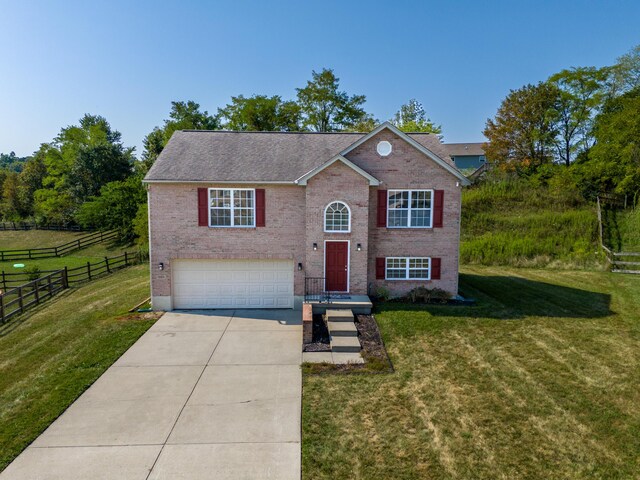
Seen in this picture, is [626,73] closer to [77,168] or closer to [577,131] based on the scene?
[577,131]

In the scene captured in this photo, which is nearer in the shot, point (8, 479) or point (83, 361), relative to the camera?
point (8, 479)

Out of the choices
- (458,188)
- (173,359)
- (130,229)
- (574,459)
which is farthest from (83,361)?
(130,229)

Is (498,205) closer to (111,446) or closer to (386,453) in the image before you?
(386,453)

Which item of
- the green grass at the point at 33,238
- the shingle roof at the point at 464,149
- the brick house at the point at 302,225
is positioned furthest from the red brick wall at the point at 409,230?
the shingle roof at the point at 464,149

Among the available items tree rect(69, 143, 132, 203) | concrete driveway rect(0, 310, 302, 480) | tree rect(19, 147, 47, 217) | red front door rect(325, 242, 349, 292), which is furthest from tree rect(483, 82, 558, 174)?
tree rect(19, 147, 47, 217)

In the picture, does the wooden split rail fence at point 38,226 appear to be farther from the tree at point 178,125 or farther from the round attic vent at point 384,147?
the round attic vent at point 384,147

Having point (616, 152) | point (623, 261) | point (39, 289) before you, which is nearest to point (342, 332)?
point (39, 289)
